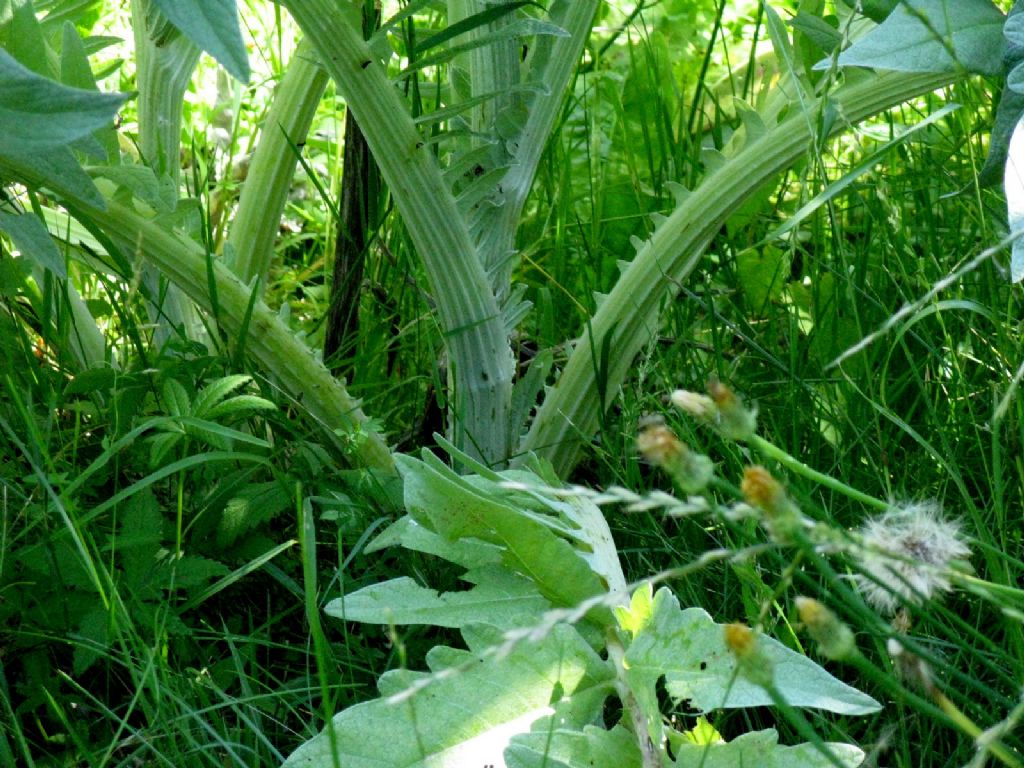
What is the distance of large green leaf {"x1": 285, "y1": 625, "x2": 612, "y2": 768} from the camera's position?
0.99 meters

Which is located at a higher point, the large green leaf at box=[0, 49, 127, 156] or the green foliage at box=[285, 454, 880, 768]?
the large green leaf at box=[0, 49, 127, 156]

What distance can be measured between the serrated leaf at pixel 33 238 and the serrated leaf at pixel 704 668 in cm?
66

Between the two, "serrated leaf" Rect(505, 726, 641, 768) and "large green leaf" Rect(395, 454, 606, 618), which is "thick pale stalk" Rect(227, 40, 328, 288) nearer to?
"large green leaf" Rect(395, 454, 606, 618)

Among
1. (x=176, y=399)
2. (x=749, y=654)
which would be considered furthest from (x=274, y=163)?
(x=749, y=654)

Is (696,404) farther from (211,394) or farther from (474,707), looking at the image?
(211,394)

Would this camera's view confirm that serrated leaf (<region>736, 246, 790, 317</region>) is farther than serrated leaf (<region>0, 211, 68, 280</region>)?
Yes

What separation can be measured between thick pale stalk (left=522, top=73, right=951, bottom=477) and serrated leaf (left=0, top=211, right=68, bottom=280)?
24.8 inches

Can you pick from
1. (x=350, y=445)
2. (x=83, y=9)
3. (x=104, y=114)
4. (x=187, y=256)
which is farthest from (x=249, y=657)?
(x=83, y=9)

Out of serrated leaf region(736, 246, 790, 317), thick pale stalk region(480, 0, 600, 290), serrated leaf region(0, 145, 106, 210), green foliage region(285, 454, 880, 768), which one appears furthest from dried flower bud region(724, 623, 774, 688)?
serrated leaf region(736, 246, 790, 317)

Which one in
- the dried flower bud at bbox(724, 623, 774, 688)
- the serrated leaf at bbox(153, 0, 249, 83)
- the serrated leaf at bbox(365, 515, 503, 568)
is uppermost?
the serrated leaf at bbox(153, 0, 249, 83)

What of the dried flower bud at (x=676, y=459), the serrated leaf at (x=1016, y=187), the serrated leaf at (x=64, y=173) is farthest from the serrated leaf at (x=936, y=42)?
the serrated leaf at (x=64, y=173)

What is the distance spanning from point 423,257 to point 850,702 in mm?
732

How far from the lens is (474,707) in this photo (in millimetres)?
1040

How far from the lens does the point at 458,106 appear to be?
1.36 meters
